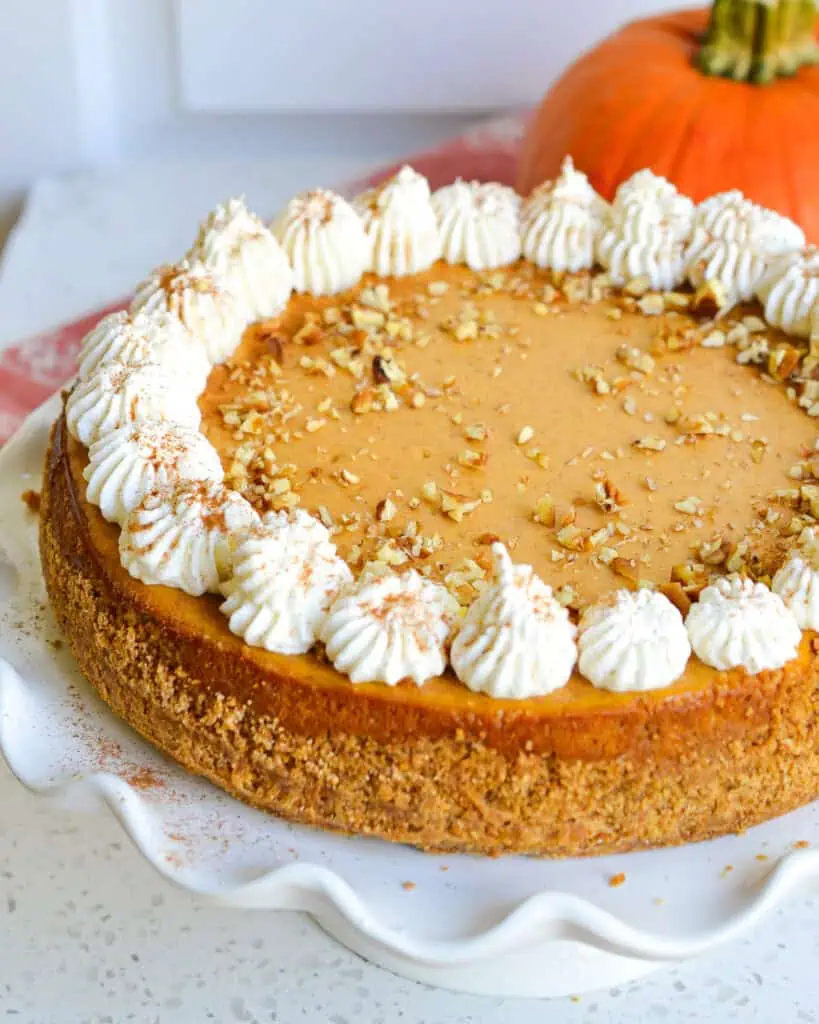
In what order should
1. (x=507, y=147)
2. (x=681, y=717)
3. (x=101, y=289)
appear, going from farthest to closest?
(x=507, y=147)
(x=101, y=289)
(x=681, y=717)

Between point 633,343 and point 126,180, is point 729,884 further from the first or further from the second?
point 126,180

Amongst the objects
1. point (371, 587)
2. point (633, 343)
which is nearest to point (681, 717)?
point (371, 587)

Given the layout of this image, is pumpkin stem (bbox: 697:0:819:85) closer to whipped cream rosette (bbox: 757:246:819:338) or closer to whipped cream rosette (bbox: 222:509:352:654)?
whipped cream rosette (bbox: 757:246:819:338)

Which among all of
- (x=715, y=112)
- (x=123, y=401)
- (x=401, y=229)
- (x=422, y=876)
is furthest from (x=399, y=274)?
(x=422, y=876)

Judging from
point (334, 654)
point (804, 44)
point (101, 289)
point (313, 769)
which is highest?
point (804, 44)

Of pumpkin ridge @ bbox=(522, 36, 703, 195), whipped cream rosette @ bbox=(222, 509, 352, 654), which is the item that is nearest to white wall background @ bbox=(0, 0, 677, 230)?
pumpkin ridge @ bbox=(522, 36, 703, 195)

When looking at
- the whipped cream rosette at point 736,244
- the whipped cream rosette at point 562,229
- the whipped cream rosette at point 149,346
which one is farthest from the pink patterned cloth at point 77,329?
the whipped cream rosette at point 736,244

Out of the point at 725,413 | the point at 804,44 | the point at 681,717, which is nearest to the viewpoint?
the point at 681,717

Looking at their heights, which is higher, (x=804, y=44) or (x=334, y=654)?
(x=804, y=44)
